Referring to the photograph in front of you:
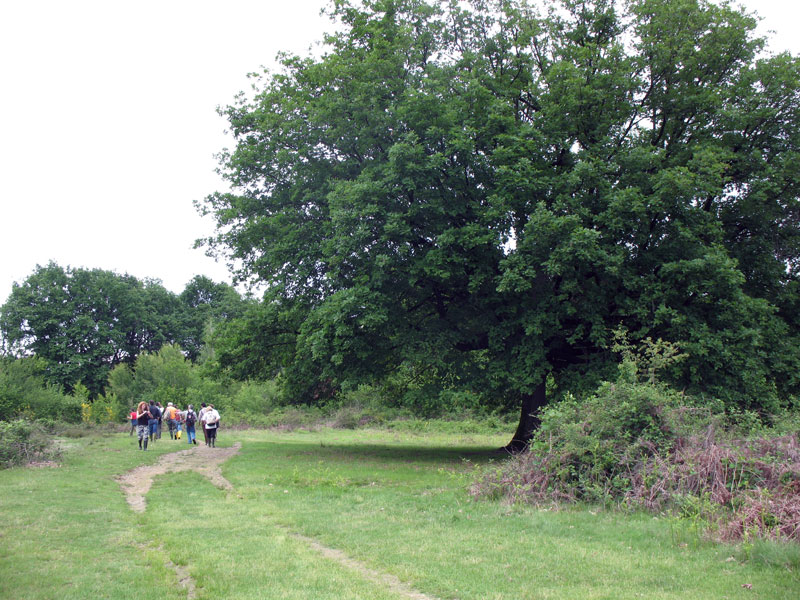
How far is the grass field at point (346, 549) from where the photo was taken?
6199 mm

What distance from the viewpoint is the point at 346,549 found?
8.03m

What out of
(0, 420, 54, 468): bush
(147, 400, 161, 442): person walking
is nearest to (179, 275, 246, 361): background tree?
(147, 400, 161, 442): person walking

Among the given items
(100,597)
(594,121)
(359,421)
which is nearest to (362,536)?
(100,597)

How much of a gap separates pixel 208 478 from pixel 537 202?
39.8 feet

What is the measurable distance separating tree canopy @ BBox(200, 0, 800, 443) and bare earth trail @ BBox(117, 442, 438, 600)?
4296 mm

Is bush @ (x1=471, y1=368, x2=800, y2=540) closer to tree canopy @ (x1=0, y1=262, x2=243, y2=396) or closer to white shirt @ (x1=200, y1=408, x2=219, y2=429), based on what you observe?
white shirt @ (x1=200, y1=408, x2=219, y2=429)

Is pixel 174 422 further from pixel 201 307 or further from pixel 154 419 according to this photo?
pixel 201 307

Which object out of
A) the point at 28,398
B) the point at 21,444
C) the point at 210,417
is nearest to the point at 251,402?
the point at 28,398

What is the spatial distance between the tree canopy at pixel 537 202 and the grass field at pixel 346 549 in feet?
20.9

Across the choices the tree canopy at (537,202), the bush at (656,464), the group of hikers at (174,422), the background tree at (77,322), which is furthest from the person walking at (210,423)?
the background tree at (77,322)

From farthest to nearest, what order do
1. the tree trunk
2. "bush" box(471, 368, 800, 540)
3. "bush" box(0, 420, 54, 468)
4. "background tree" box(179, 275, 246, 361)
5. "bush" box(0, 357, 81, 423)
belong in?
"background tree" box(179, 275, 246, 361) < "bush" box(0, 357, 81, 423) < the tree trunk < "bush" box(0, 420, 54, 468) < "bush" box(471, 368, 800, 540)

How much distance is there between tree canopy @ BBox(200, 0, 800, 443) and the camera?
54.9 ft

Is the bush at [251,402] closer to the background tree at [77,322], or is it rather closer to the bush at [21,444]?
the background tree at [77,322]

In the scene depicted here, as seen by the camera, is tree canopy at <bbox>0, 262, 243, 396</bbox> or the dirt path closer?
the dirt path
